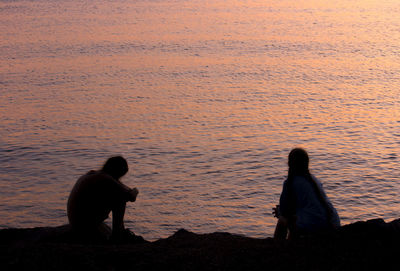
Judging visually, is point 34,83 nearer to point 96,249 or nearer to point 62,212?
point 62,212

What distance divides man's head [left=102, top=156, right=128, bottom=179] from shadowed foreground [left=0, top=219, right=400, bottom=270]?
79 cm

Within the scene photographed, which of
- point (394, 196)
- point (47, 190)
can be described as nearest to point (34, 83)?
point (47, 190)

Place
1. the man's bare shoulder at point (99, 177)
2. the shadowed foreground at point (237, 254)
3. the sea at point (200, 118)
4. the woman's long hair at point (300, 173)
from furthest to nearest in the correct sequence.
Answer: the sea at point (200, 118)
the man's bare shoulder at point (99, 177)
the woman's long hair at point (300, 173)
the shadowed foreground at point (237, 254)

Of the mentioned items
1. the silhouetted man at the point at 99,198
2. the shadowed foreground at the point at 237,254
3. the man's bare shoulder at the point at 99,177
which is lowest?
the shadowed foreground at the point at 237,254

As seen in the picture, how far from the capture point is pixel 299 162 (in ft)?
20.2

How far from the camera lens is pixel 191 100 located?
1794 centimetres

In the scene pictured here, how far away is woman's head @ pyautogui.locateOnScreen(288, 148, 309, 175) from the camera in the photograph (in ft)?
20.2

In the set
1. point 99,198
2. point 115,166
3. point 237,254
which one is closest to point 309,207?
point 237,254

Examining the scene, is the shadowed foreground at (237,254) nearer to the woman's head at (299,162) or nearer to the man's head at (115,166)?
the woman's head at (299,162)

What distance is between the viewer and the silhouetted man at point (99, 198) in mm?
6469

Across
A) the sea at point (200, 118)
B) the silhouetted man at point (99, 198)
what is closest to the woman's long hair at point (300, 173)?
the silhouetted man at point (99, 198)

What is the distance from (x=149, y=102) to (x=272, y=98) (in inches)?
146

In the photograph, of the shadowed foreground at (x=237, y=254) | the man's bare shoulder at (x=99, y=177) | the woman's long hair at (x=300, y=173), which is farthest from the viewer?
the man's bare shoulder at (x=99, y=177)

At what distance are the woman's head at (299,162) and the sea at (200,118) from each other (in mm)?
3223
